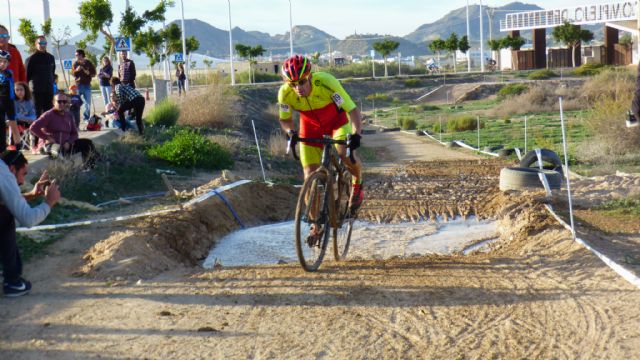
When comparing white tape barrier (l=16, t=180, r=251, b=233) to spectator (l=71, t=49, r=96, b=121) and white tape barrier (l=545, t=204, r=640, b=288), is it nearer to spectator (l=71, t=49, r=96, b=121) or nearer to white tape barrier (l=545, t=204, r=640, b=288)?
white tape barrier (l=545, t=204, r=640, b=288)

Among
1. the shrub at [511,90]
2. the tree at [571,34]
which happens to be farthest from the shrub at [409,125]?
the tree at [571,34]

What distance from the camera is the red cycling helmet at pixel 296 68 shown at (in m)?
7.61

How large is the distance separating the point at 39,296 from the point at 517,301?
13.2 ft

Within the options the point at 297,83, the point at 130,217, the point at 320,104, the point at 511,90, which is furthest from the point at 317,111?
the point at 511,90

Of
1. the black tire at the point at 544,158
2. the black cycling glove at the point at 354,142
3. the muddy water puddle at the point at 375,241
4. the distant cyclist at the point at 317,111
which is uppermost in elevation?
the distant cyclist at the point at 317,111

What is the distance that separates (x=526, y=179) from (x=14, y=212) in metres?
8.65

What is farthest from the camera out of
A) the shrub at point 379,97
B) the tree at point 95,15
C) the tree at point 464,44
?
the tree at point 464,44

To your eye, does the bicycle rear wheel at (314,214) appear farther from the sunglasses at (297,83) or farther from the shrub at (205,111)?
the shrub at (205,111)

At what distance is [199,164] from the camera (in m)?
14.9

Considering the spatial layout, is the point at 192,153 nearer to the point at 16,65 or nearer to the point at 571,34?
the point at 16,65

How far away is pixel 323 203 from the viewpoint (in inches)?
302

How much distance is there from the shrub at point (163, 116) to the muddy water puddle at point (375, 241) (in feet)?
31.5

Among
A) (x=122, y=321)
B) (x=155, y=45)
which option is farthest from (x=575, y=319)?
(x=155, y=45)

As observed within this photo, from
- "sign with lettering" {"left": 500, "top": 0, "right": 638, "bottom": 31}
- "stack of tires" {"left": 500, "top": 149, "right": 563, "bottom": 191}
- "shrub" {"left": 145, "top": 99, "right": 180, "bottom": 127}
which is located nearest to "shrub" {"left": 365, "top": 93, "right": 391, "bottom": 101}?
"sign with lettering" {"left": 500, "top": 0, "right": 638, "bottom": 31}
